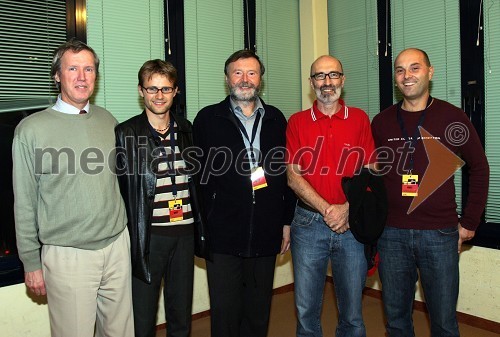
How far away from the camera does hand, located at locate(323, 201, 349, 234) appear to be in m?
2.22

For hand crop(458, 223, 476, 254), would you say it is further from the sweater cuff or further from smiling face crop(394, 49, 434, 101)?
the sweater cuff

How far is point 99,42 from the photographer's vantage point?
305cm

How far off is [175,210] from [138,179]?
0.81ft

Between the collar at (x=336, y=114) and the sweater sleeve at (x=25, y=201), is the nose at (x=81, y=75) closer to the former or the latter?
the sweater sleeve at (x=25, y=201)

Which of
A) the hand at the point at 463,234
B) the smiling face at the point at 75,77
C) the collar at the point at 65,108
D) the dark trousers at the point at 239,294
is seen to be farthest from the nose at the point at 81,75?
the hand at the point at 463,234

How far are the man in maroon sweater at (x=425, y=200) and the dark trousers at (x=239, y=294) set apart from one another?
691mm

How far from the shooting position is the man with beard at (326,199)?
229cm

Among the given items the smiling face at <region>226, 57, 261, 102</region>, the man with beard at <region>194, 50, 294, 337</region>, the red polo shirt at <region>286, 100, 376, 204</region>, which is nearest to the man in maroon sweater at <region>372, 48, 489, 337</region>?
the red polo shirt at <region>286, 100, 376, 204</region>

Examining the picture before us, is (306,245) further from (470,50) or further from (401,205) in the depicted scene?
(470,50)

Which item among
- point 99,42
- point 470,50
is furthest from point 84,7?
point 470,50

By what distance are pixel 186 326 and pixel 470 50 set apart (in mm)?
2801

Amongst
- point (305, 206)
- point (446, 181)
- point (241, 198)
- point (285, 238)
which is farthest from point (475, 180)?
point (241, 198)

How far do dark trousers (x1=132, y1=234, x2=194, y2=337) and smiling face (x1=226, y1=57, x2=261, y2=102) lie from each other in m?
0.83

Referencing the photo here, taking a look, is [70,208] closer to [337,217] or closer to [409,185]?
[337,217]
